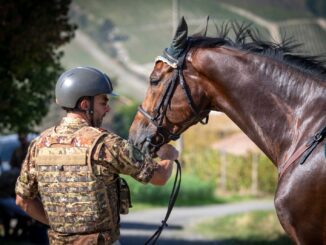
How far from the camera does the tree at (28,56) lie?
11.3 metres

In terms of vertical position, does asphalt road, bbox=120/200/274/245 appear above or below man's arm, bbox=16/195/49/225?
below

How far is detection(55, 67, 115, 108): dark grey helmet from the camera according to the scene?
198 inches

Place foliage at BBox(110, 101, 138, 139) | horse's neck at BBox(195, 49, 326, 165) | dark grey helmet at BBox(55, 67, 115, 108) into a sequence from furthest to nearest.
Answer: foliage at BBox(110, 101, 138, 139), horse's neck at BBox(195, 49, 326, 165), dark grey helmet at BBox(55, 67, 115, 108)

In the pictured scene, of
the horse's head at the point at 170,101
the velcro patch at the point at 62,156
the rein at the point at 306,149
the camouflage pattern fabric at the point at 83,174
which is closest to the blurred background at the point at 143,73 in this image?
the horse's head at the point at 170,101

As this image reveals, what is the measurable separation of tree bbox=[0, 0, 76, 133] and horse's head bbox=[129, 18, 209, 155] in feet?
18.2

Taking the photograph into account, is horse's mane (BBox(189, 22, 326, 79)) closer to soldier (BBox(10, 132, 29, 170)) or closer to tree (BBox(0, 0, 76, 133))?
tree (BBox(0, 0, 76, 133))

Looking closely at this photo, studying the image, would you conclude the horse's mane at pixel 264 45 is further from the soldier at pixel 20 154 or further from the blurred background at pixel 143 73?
the soldier at pixel 20 154

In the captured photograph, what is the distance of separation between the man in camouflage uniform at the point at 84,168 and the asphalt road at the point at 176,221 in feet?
26.5

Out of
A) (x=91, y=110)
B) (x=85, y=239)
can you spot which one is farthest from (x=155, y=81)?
(x=85, y=239)

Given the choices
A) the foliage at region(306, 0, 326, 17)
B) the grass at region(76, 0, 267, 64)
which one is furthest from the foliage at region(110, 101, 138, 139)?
the foliage at region(306, 0, 326, 17)

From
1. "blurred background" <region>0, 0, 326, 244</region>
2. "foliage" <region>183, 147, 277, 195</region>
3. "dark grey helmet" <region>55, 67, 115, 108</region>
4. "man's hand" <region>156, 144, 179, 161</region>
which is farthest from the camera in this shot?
"foliage" <region>183, 147, 277, 195</region>

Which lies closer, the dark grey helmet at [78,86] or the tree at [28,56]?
the dark grey helmet at [78,86]

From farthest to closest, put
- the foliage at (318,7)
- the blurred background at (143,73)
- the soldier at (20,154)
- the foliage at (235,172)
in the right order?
the foliage at (318,7) < the foliage at (235,172) < the soldier at (20,154) < the blurred background at (143,73)

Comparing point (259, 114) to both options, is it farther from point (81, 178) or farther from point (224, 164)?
point (224, 164)
